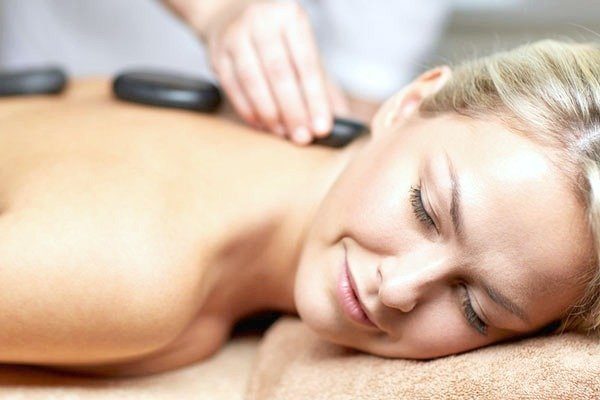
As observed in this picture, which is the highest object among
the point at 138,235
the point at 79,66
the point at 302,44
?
the point at 302,44

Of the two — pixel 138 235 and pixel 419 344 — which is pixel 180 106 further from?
pixel 419 344

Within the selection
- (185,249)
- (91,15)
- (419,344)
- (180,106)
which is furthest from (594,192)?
(91,15)

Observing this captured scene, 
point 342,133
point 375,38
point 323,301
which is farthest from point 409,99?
point 375,38

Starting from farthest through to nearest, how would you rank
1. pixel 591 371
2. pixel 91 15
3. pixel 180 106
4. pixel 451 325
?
pixel 91 15 < pixel 180 106 < pixel 451 325 < pixel 591 371

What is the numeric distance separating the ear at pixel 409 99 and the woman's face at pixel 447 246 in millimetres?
100

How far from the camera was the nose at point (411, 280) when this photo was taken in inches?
32.1

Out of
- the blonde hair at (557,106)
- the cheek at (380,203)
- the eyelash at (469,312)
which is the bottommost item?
the eyelash at (469,312)

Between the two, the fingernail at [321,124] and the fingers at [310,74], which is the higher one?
the fingers at [310,74]

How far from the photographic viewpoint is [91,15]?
1521mm

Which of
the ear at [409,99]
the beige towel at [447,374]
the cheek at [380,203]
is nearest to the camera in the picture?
the beige towel at [447,374]

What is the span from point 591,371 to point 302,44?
63 centimetres

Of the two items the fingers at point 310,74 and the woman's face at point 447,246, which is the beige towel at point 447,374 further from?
the fingers at point 310,74

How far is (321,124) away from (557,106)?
1.22 ft

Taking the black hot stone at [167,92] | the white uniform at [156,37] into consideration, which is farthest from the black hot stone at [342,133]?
the white uniform at [156,37]
